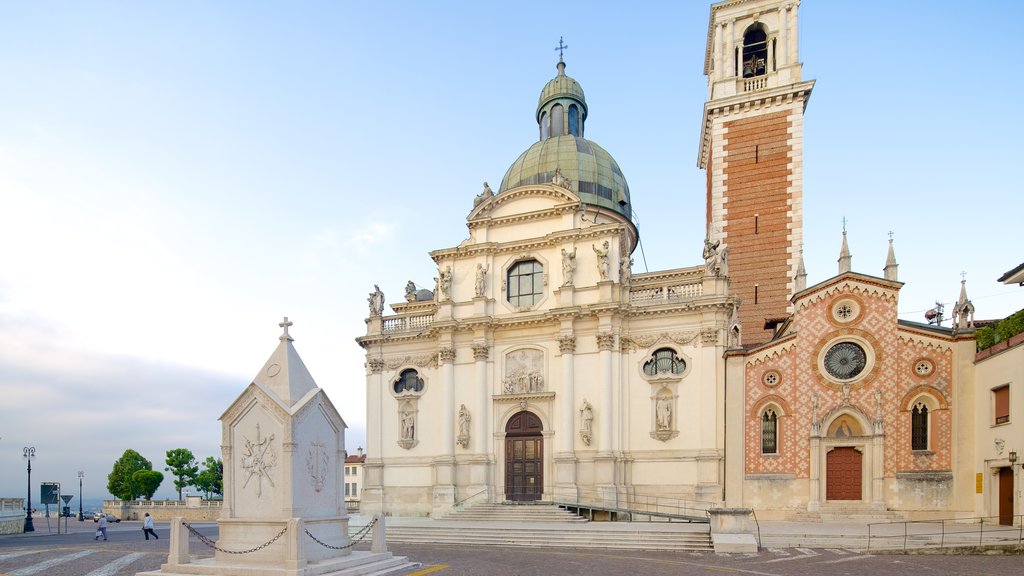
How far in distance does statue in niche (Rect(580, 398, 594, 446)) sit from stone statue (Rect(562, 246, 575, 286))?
558cm

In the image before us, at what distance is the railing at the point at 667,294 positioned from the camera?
25859 mm

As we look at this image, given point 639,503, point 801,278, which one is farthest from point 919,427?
point 639,503

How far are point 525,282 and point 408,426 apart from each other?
29.6 ft

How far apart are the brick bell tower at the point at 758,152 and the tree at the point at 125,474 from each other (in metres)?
61.0

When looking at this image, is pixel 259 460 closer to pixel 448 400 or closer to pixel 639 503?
pixel 448 400

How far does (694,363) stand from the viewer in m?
25.0

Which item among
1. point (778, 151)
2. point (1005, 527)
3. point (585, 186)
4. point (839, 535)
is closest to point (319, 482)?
point (839, 535)

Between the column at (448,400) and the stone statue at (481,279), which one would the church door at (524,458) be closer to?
the column at (448,400)

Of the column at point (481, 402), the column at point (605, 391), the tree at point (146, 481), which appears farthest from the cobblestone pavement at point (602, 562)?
the tree at point (146, 481)

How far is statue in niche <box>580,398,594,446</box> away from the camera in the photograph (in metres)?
25.5

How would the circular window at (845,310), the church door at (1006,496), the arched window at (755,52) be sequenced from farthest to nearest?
the arched window at (755,52) < the circular window at (845,310) < the church door at (1006,496)

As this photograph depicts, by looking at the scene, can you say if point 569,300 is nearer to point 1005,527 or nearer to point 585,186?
point 585,186

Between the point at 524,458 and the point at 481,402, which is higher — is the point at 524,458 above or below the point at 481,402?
below

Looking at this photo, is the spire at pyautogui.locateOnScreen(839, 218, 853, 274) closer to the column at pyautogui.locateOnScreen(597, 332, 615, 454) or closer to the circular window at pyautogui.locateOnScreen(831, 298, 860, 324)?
the circular window at pyautogui.locateOnScreen(831, 298, 860, 324)
